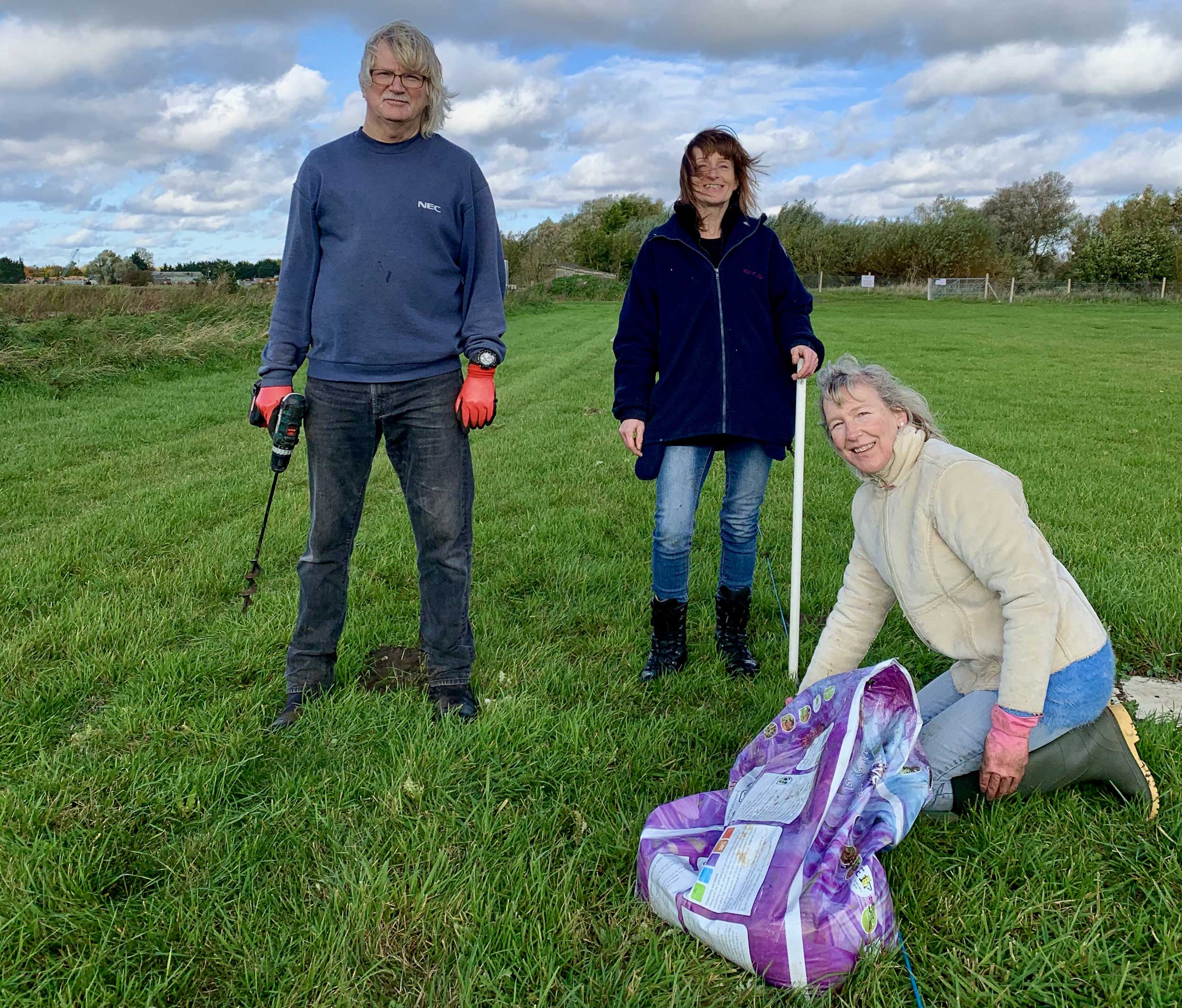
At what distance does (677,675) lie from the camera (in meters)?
3.60

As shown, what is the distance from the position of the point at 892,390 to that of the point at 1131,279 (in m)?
58.4

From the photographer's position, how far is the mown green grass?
6.61ft

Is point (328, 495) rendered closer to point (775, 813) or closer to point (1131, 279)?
point (775, 813)

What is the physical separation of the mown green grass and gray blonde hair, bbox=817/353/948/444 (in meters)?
1.17

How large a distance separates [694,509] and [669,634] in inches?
21.7

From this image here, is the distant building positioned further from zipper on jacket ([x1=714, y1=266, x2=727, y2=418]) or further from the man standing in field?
zipper on jacket ([x1=714, y1=266, x2=727, y2=418])

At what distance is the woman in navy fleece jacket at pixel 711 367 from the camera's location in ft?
11.7

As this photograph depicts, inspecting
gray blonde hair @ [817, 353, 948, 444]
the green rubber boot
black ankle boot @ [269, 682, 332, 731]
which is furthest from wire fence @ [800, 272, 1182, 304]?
black ankle boot @ [269, 682, 332, 731]

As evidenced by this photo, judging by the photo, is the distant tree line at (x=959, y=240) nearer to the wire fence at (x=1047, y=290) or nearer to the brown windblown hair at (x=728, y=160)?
the wire fence at (x=1047, y=290)

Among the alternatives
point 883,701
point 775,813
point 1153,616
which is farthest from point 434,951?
point 1153,616

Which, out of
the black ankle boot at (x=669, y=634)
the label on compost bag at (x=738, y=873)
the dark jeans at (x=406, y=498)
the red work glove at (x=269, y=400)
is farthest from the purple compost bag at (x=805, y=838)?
the red work glove at (x=269, y=400)

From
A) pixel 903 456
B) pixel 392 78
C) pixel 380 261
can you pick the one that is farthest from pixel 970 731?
pixel 392 78

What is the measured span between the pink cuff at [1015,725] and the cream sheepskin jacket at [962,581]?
0.10ft

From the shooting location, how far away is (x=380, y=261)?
10.0 feet
